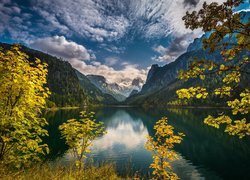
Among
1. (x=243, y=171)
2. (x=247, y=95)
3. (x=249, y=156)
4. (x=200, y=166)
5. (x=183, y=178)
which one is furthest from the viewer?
(x=249, y=156)

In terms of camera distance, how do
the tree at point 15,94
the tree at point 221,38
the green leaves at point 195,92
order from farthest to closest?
the tree at point 15,94
the green leaves at point 195,92
the tree at point 221,38

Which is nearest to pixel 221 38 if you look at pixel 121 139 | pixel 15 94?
pixel 15 94

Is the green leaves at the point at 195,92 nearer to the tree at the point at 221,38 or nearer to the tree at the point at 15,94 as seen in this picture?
the tree at the point at 221,38

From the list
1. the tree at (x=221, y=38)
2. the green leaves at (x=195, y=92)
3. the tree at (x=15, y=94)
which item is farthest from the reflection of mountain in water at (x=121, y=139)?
the tree at (x=221, y=38)

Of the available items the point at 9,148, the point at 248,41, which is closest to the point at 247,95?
the point at 248,41

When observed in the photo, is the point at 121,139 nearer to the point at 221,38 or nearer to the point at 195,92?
the point at 195,92

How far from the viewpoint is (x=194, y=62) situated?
20.4 feet

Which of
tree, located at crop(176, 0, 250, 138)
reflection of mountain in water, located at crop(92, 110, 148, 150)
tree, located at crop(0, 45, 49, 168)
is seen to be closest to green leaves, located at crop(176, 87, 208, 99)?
tree, located at crop(176, 0, 250, 138)

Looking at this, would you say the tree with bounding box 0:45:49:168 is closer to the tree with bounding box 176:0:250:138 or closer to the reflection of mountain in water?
the tree with bounding box 176:0:250:138

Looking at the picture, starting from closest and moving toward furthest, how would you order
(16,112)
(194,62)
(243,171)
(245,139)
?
(194,62) → (16,112) → (243,171) → (245,139)

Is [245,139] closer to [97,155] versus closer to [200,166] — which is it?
[200,166]

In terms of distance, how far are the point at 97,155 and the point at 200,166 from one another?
72.9 feet

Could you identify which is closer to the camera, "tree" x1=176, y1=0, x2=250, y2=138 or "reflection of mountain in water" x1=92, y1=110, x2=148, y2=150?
"tree" x1=176, y1=0, x2=250, y2=138

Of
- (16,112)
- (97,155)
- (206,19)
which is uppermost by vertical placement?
(206,19)
